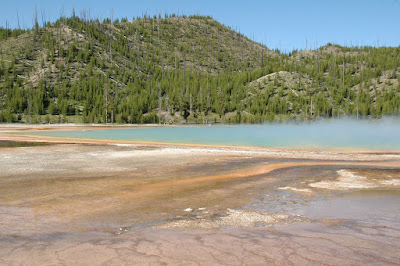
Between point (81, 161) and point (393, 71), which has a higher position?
point (393, 71)

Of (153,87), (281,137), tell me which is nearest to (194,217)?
(281,137)

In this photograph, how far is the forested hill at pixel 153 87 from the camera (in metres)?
117

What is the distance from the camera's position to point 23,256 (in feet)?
19.6

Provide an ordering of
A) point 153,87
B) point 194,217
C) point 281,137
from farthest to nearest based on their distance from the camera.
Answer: point 153,87, point 281,137, point 194,217

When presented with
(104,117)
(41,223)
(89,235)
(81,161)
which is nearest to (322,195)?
(89,235)

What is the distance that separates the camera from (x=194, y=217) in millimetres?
8742

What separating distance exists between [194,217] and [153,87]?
14801 cm

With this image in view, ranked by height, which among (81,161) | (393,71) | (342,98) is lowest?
(81,161)

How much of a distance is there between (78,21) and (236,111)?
109m

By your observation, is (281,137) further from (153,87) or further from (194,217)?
(153,87)

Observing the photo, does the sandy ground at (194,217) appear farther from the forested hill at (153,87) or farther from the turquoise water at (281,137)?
the forested hill at (153,87)

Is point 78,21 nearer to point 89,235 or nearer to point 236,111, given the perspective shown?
point 236,111

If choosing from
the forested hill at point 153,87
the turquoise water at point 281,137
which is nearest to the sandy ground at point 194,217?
the turquoise water at point 281,137

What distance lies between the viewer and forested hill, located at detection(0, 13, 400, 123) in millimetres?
117438
